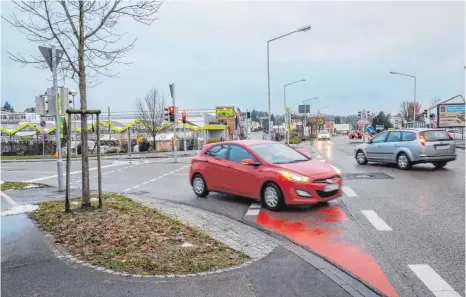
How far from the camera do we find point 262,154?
930cm

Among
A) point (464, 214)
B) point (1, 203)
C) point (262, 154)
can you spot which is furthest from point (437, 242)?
point (1, 203)

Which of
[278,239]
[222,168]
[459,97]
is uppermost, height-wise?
[459,97]

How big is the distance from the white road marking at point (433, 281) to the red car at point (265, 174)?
11.2 feet

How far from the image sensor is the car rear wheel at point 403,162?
15.4 metres

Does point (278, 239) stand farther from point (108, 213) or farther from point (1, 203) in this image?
point (1, 203)

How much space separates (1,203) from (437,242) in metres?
9.67

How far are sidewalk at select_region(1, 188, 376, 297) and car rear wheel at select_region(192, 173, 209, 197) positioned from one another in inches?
180

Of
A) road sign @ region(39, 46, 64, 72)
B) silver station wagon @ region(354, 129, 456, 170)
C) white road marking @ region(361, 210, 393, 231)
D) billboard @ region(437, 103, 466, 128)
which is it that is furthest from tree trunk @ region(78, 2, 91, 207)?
billboard @ region(437, 103, 466, 128)

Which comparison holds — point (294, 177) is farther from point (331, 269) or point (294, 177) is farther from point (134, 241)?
point (134, 241)

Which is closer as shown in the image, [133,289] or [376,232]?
[133,289]

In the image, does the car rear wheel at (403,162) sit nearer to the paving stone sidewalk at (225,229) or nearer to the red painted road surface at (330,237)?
the red painted road surface at (330,237)

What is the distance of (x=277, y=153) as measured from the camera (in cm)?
952

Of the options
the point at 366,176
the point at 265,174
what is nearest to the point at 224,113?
the point at 366,176

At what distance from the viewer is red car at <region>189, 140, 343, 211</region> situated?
828 cm
